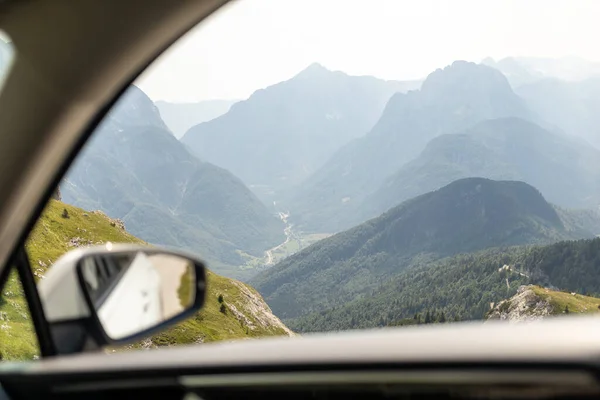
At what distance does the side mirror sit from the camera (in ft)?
9.15

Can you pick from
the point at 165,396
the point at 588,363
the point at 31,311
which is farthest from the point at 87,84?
the point at 588,363

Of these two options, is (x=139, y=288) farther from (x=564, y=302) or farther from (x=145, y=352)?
(x=564, y=302)

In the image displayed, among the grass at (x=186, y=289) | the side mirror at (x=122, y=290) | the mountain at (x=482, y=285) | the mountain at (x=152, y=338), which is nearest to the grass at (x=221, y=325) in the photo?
the mountain at (x=152, y=338)

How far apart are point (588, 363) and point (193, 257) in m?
1.94

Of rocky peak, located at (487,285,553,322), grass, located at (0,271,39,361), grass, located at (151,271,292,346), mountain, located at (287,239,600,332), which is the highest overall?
grass, located at (0,271,39,361)

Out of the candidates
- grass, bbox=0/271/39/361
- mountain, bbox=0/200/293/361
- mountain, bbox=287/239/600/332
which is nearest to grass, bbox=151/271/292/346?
mountain, bbox=0/200/293/361

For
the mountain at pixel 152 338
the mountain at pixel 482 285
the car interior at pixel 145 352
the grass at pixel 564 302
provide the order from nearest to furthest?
1. the car interior at pixel 145 352
2. the mountain at pixel 152 338
3. the grass at pixel 564 302
4. the mountain at pixel 482 285

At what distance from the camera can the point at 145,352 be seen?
2494 millimetres

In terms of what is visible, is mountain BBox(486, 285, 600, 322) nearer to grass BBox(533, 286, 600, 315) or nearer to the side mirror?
grass BBox(533, 286, 600, 315)

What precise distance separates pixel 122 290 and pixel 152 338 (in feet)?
84.3

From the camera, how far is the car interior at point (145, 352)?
1.46 m

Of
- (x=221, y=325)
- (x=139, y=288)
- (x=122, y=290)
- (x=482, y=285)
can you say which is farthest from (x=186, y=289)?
(x=482, y=285)

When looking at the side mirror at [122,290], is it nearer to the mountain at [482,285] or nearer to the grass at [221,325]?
the grass at [221,325]

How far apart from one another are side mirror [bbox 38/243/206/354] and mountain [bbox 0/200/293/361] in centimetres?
37
